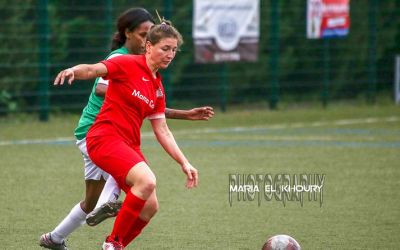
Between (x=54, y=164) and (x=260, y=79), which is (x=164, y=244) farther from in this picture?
(x=260, y=79)

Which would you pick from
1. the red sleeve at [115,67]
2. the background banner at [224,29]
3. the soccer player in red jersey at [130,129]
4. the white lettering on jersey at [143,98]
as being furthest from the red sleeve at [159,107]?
the background banner at [224,29]

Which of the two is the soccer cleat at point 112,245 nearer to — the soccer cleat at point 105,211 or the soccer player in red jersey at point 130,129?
the soccer player in red jersey at point 130,129

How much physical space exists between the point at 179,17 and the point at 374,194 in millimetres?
11848

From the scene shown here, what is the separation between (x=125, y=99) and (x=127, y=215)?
811 mm

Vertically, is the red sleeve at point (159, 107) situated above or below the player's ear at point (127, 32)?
below

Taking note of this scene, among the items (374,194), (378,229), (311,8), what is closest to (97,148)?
(378,229)

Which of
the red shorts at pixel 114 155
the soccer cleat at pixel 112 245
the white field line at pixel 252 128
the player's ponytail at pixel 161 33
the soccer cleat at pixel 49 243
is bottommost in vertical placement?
the white field line at pixel 252 128

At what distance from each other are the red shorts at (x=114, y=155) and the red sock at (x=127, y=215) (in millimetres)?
150

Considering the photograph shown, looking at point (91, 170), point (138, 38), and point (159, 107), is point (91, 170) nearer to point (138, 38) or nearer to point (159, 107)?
point (159, 107)

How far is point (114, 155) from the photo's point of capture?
745 cm

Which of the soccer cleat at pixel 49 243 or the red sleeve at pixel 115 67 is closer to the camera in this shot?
the red sleeve at pixel 115 67

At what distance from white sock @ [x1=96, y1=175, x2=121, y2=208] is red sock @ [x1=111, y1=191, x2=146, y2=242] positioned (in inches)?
18.9

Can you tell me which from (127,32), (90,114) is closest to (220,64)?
(127,32)

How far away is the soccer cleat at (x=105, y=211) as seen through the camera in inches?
302
